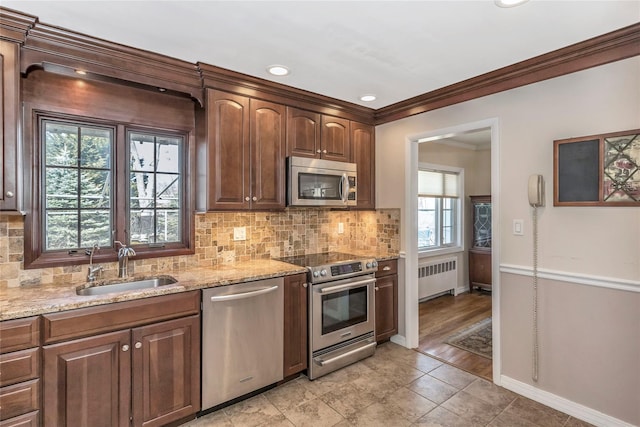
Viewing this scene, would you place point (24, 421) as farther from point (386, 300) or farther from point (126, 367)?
point (386, 300)

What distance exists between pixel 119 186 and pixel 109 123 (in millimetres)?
459

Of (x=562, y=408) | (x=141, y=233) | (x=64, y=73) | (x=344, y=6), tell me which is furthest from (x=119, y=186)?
(x=562, y=408)

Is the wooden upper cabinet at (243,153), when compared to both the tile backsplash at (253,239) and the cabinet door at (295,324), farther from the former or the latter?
the cabinet door at (295,324)

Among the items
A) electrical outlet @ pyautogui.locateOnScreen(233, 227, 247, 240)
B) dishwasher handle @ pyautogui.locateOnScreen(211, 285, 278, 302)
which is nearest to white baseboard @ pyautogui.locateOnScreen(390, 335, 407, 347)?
dishwasher handle @ pyautogui.locateOnScreen(211, 285, 278, 302)

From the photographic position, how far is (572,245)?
7.38ft

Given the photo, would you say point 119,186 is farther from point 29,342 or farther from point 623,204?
point 623,204

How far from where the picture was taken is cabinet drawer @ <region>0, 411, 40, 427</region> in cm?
158

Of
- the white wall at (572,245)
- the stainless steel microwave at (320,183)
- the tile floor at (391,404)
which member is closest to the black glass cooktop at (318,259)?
the stainless steel microwave at (320,183)

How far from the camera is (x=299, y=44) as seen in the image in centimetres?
208

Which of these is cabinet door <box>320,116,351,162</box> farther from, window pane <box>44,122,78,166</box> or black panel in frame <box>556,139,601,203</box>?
window pane <box>44,122,78,166</box>

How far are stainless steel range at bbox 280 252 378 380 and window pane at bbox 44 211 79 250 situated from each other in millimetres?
1653

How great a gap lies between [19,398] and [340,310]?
2.11 m

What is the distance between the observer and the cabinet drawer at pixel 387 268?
325cm

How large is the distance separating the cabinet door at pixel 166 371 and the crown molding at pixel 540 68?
8.80 feet
